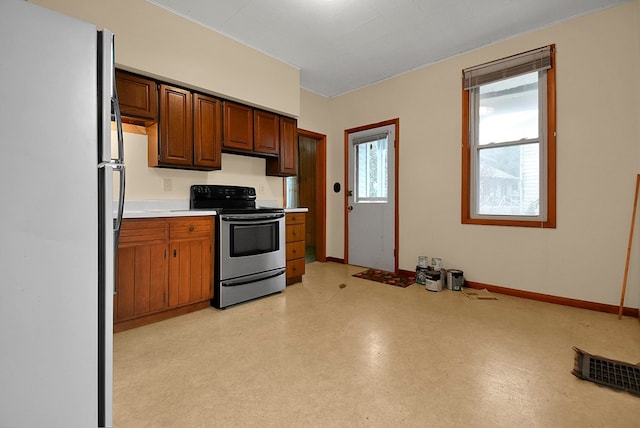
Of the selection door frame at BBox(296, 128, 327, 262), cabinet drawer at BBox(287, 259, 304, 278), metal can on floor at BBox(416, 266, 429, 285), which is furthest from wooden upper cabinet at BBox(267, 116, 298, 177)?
metal can on floor at BBox(416, 266, 429, 285)

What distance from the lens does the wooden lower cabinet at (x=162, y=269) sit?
2246 millimetres

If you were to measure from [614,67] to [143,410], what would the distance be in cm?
439

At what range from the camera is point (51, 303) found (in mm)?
991

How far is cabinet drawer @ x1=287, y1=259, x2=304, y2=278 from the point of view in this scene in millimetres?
3568

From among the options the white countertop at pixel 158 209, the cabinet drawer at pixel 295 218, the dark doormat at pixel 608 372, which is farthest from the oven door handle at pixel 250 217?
the dark doormat at pixel 608 372

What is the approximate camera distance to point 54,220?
1001 mm

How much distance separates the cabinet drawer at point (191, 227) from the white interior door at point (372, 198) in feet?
8.21

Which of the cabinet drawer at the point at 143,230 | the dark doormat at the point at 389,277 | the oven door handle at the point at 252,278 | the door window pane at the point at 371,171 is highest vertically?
the door window pane at the point at 371,171

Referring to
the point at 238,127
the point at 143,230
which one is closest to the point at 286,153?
the point at 238,127

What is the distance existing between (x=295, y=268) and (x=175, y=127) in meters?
2.04

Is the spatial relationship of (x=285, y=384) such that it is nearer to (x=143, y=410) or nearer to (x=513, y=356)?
(x=143, y=410)

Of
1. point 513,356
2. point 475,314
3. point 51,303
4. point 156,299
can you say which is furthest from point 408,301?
point 51,303

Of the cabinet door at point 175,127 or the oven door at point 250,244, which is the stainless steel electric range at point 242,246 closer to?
the oven door at point 250,244

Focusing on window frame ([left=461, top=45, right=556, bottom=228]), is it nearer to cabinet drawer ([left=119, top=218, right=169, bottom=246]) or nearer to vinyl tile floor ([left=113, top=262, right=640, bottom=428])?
vinyl tile floor ([left=113, top=262, right=640, bottom=428])
